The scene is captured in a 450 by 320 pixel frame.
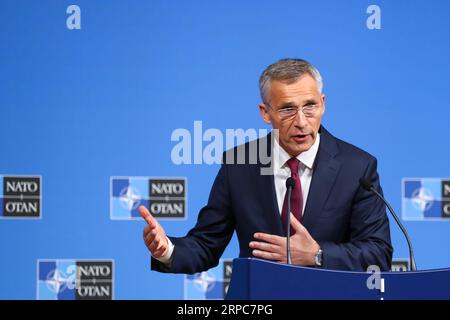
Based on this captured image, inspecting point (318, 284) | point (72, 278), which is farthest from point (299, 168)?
point (72, 278)

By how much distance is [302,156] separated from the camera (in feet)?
8.59

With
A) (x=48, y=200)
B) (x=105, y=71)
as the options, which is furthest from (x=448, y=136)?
(x=48, y=200)

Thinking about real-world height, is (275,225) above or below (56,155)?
below

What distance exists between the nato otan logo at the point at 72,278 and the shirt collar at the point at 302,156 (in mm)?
1077

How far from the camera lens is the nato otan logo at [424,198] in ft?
11.2

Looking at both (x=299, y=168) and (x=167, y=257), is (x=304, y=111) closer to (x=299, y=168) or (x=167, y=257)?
(x=299, y=168)

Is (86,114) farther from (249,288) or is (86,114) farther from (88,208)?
(249,288)

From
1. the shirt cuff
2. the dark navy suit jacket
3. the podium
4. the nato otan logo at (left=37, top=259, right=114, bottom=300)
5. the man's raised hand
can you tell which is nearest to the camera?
the podium

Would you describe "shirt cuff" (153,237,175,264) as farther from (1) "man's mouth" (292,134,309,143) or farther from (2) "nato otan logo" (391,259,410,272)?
(2) "nato otan logo" (391,259,410,272)

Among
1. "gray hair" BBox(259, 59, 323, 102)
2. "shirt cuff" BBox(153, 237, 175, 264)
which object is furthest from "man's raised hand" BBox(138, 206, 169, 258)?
"gray hair" BBox(259, 59, 323, 102)

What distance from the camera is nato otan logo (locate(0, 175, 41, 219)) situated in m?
3.35

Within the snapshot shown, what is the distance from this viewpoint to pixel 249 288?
1.71 m
